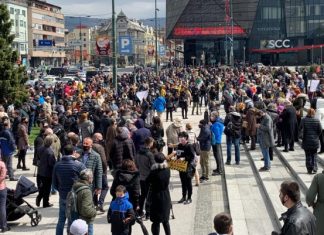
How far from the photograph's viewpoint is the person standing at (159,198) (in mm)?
9688

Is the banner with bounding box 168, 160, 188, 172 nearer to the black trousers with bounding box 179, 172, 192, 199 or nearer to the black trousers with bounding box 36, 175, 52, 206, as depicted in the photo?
the black trousers with bounding box 179, 172, 192, 199

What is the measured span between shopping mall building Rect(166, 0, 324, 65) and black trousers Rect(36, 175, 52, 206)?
85.5m

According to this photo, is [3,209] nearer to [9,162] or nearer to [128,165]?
[128,165]

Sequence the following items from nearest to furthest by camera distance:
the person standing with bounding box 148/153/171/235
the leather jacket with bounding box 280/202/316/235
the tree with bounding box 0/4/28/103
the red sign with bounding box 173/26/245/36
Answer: the leather jacket with bounding box 280/202/316/235 < the person standing with bounding box 148/153/171/235 < the tree with bounding box 0/4/28/103 < the red sign with bounding box 173/26/245/36

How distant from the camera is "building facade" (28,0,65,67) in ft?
404

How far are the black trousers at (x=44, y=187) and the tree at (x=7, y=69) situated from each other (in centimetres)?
1282

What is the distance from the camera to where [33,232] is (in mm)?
11109

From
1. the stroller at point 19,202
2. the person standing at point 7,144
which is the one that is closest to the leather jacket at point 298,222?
the stroller at point 19,202

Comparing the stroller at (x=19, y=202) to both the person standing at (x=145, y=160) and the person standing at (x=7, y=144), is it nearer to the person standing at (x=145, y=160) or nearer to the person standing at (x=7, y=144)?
the person standing at (x=145, y=160)

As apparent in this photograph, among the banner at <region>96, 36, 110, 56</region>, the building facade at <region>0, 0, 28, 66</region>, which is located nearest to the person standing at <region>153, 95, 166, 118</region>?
the banner at <region>96, 36, 110, 56</region>

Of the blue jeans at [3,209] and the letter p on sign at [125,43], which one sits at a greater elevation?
the letter p on sign at [125,43]

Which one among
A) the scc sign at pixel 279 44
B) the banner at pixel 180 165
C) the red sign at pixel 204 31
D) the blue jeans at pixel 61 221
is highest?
the red sign at pixel 204 31

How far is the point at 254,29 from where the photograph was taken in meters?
103

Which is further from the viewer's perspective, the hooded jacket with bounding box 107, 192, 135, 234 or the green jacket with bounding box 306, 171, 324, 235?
the hooded jacket with bounding box 107, 192, 135, 234
